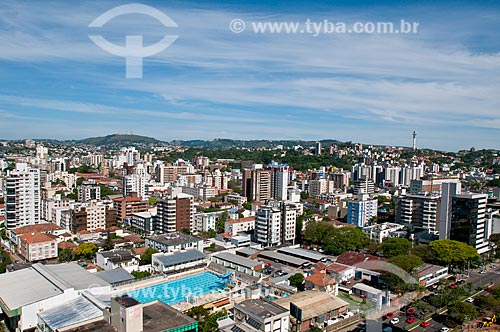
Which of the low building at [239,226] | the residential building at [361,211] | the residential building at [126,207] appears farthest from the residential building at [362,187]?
the residential building at [126,207]

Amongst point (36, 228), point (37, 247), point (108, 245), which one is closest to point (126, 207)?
point (36, 228)

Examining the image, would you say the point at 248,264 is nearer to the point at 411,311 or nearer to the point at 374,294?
the point at 374,294

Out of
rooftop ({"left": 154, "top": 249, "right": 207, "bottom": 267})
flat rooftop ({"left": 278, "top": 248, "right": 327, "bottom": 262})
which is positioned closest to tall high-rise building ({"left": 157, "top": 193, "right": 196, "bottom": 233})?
rooftop ({"left": 154, "top": 249, "right": 207, "bottom": 267})

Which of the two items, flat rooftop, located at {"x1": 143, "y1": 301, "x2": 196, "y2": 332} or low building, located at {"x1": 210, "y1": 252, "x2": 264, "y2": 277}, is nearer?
flat rooftop, located at {"x1": 143, "y1": 301, "x2": 196, "y2": 332}

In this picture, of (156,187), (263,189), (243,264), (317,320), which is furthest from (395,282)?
(156,187)

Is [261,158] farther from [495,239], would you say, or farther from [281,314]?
[281,314]

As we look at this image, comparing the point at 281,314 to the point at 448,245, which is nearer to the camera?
the point at 281,314

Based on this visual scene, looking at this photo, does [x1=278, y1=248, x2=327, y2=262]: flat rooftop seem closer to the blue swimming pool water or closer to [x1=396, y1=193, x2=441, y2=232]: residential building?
the blue swimming pool water
